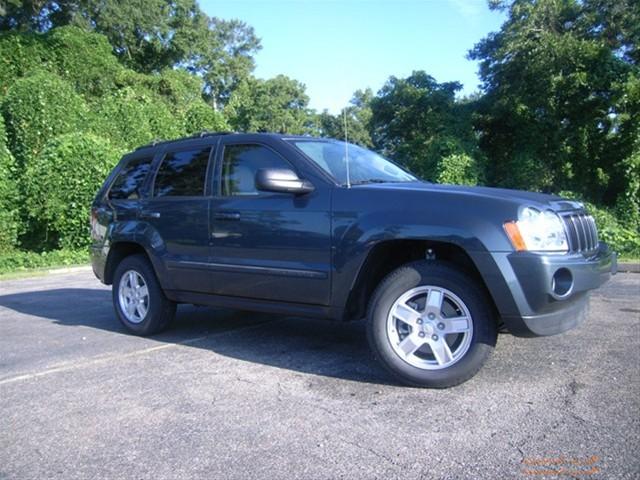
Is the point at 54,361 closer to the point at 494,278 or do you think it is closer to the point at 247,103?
the point at 494,278

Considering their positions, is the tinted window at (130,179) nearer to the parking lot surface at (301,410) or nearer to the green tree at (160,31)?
the parking lot surface at (301,410)

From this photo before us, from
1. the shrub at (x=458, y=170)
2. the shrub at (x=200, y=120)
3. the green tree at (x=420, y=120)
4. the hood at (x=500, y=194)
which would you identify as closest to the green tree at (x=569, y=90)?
the green tree at (x=420, y=120)

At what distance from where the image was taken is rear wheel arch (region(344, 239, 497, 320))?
394cm

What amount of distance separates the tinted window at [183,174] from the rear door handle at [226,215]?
35 cm

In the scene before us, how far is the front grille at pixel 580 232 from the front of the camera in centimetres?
377

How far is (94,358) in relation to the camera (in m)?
4.87

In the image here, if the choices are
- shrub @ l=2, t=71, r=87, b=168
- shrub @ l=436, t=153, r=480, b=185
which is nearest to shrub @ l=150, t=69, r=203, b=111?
shrub @ l=2, t=71, r=87, b=168

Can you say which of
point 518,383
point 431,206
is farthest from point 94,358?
point 518,383

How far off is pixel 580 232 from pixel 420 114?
20.3 m

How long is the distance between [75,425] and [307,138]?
2.89m

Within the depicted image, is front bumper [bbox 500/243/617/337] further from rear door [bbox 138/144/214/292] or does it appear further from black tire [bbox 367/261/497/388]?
rear door [bbox 138/144/214/292]

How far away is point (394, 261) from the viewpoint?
4.28m

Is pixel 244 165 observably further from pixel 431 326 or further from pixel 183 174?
pixel 431 326

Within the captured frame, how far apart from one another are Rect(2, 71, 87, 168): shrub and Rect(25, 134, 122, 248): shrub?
204 centimetres
